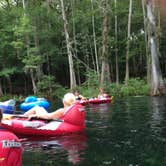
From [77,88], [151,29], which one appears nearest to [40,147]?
[151,29]

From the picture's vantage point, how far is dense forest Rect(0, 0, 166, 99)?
34.0m

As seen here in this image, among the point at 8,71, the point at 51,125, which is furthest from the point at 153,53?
the point at 51,125

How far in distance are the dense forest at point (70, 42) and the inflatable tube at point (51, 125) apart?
20.8 m

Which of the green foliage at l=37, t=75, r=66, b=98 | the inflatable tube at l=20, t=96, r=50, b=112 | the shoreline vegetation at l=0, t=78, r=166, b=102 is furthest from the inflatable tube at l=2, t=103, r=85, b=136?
the green foliage at l=37, t=75, r=66, b=98

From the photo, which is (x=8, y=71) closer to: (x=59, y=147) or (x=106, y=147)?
(x=59, y=147)

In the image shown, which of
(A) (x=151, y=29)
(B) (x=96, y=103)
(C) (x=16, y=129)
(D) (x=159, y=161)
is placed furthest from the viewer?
(A) (x=151, y=29)

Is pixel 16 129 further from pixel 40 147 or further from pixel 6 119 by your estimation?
pixel 40 147

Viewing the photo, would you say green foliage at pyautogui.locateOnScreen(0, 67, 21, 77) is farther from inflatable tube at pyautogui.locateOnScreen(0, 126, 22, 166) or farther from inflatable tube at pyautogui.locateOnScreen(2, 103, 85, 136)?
inflatable tube at pyautogui.locateOnScreen(0, 126, 22, 166)

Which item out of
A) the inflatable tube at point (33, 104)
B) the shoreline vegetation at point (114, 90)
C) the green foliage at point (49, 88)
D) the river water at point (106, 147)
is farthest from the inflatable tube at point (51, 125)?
the green foliage at point (49, 88)

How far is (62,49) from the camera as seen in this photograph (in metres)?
39.8

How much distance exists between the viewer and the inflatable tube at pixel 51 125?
34.6ft

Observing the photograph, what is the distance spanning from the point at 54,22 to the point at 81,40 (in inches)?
118

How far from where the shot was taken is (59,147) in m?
8.95

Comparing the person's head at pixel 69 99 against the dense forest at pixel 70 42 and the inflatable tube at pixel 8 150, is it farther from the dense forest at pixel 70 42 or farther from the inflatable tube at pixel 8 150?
the dense forest at pixel 70 42
